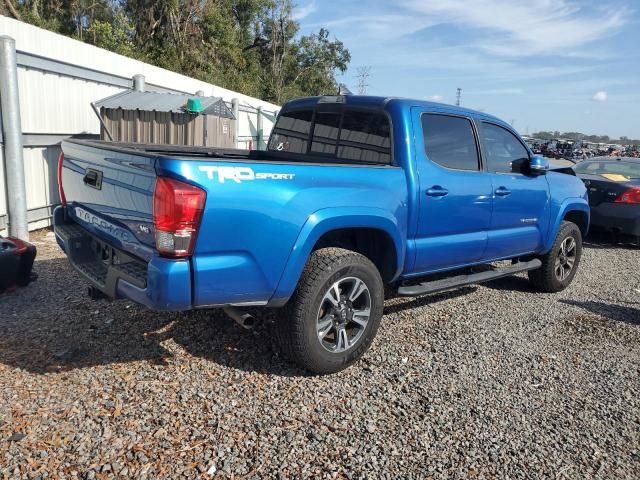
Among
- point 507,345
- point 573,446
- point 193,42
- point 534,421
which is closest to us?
point 573,446

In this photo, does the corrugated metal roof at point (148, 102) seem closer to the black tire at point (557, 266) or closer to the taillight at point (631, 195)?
the black tire at point (557, 266)

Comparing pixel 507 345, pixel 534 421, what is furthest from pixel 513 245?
pixel 534 421

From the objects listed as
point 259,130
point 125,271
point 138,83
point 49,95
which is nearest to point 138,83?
point 138,83

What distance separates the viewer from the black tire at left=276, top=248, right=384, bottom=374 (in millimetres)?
3281

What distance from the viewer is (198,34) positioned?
101 ft

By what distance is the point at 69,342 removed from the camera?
3.82 meters

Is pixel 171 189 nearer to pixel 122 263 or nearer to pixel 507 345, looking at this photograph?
pixel 122 263

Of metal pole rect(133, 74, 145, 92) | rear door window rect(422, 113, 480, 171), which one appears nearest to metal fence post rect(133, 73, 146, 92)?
metal pole rect(133, 74, 145, 92)

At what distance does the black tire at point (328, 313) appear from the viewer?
3.28 meters

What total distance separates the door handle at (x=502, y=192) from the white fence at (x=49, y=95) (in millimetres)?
5499

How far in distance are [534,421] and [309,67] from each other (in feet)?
159

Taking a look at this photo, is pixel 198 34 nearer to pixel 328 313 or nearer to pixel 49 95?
pixel 49 95

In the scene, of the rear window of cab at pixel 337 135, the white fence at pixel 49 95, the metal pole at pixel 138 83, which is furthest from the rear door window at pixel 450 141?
the metal pole at pixel 138 83

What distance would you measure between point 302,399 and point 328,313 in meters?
0.61
